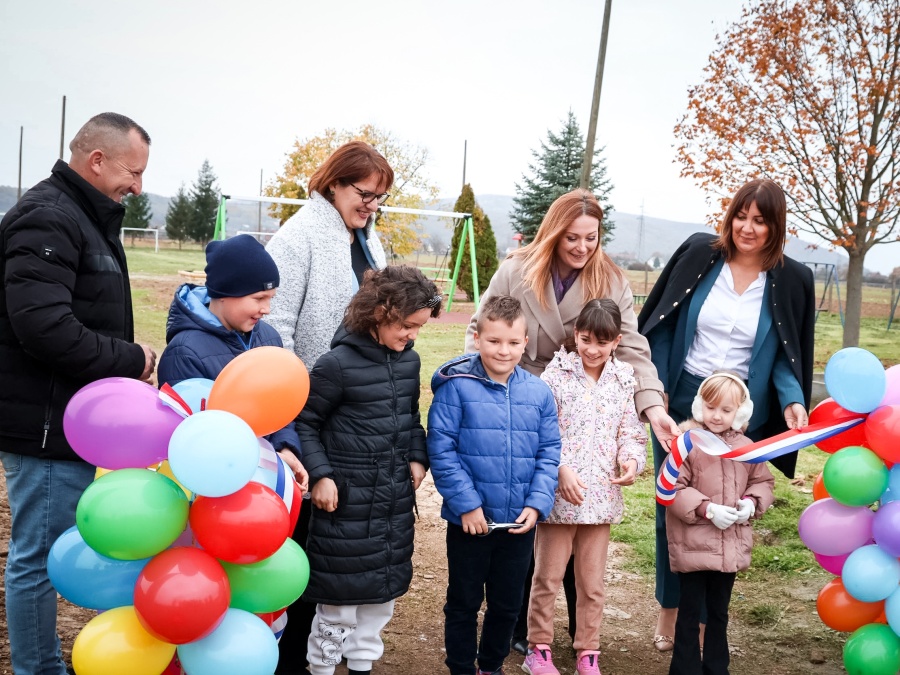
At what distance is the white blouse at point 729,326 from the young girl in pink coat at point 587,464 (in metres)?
0.39

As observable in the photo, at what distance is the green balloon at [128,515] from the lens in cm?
192

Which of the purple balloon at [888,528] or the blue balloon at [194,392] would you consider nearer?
the blue balloon at [194,392]

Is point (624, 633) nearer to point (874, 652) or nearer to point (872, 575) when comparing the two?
point (874, 652)

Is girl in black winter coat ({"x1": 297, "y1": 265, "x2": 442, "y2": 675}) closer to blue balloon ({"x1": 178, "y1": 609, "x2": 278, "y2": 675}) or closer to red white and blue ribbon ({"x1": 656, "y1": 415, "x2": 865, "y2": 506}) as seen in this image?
blue balloon ({"x1": 178, "y1": 609, "x2": 278, "y2": 675})

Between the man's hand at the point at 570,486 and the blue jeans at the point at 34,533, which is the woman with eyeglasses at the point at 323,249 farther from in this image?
the man's hand at the point at 570,486

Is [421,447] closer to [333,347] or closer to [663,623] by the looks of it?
[333,347]

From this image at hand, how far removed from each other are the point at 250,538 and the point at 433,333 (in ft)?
42.7

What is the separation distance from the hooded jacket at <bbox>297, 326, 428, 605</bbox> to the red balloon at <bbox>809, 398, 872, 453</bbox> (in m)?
1.59

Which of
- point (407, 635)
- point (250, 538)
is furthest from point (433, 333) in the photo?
point (250, 538)

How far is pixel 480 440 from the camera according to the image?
2.83m

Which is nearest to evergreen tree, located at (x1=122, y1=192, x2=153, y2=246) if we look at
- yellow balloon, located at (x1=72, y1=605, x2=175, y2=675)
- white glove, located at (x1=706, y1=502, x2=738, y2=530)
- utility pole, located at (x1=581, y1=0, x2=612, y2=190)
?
utility pole, located at (x1=581, y1=0, x2=612, y2=190)

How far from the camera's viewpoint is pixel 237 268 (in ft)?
8.00

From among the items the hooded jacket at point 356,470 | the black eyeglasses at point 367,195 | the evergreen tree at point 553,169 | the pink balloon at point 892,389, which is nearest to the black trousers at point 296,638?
the hooded jacket at point 356,470

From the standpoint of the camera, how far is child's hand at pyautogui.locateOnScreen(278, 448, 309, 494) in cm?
253
